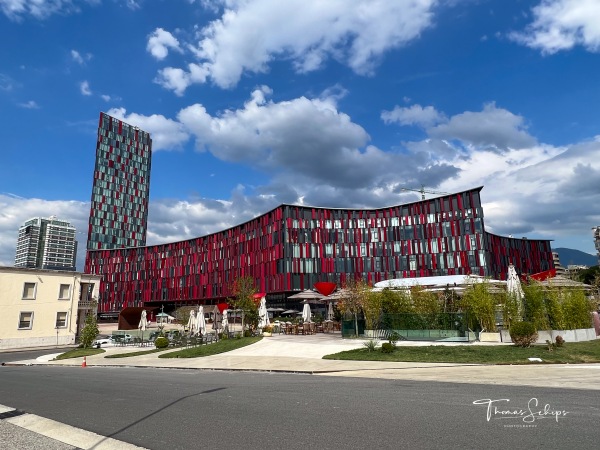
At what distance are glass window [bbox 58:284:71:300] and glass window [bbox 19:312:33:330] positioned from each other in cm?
340

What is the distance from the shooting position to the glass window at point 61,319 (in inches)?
1774

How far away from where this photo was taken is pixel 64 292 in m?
46.1

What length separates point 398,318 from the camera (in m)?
25.5

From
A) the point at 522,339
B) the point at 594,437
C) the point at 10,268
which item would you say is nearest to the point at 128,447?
the point at 594,437

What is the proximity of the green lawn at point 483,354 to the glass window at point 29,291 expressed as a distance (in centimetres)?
3708

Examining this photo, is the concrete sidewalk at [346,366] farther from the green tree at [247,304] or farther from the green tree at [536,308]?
the green tree at [247,304]

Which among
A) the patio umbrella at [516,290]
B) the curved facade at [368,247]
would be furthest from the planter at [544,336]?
the curved facade at [368,247]

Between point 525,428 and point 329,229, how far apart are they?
3081 inches

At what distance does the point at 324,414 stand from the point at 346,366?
30.1ft

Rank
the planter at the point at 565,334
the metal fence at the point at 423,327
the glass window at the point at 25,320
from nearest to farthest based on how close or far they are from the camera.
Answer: the planter at the point at 565,334 → the metal fence at the point at 423,327 → the glass window at the point at 25,320

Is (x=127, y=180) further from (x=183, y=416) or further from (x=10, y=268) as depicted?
(x=183, y=416)

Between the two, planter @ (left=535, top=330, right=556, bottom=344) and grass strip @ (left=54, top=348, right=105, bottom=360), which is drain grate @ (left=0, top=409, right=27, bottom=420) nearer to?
planter @ (left=535, top=330, right=556, bottom=344)

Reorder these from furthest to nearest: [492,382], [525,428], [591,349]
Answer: [591,349] < [492,382] < [525,428]

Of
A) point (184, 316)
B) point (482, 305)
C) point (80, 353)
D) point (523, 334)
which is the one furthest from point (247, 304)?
point (184, 316)
